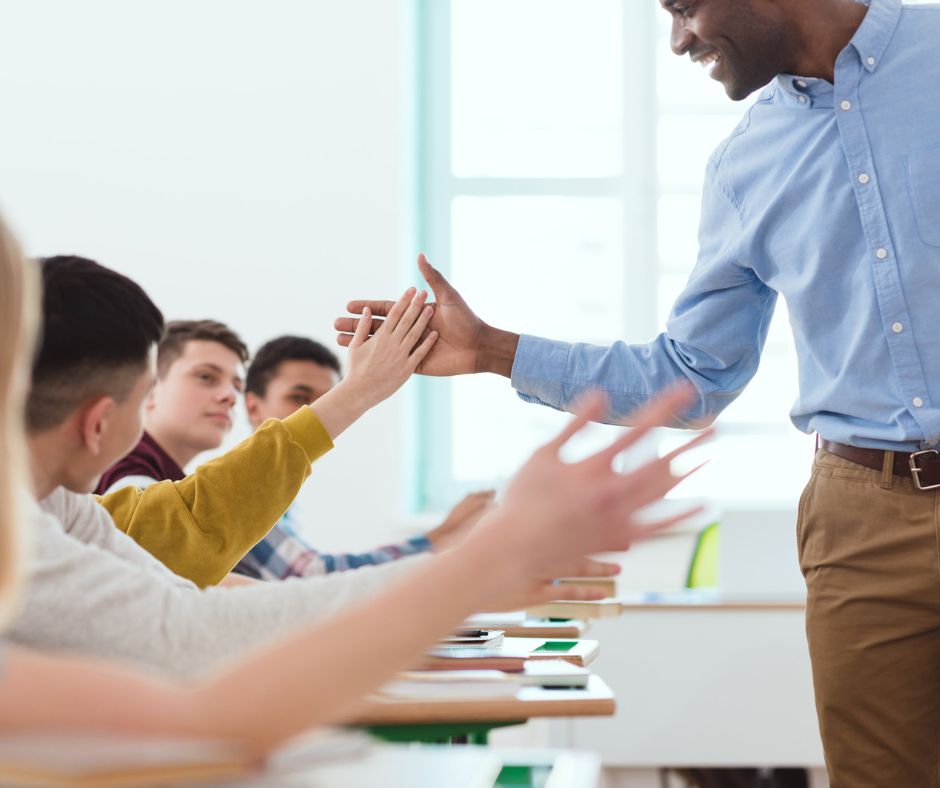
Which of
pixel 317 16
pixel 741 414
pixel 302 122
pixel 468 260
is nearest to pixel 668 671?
pixel 741 414

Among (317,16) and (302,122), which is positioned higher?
(317,16)

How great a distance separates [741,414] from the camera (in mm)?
4980

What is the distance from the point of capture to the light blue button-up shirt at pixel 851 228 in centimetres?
161

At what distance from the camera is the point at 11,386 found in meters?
0.68

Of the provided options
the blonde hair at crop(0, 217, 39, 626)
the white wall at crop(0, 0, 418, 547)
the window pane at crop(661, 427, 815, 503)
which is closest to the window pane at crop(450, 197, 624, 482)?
the white wall at crop(0, 0, 418, 547)

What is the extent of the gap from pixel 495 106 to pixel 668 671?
2604 mm

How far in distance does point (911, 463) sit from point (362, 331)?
859mm

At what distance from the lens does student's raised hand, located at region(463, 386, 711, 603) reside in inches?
29.2

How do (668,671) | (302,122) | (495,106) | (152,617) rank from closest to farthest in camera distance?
(152,617) → (668,671) → (302,122) → (495,106)

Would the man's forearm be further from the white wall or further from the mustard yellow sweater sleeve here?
the white wall

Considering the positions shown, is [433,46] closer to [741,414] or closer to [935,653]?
[741,414]

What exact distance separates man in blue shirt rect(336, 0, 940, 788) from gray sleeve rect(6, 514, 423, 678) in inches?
36.2

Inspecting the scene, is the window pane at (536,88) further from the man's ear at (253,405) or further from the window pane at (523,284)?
the man's ear at (253,405)

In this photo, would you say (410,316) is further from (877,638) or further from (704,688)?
(704,688)
